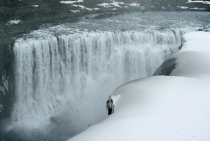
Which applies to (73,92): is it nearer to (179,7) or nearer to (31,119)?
(31,119)

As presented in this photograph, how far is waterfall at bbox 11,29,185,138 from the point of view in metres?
12.0

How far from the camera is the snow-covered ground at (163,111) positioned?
18.2 feet

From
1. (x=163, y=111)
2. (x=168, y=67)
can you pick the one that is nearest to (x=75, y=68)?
(x=168, y=67)

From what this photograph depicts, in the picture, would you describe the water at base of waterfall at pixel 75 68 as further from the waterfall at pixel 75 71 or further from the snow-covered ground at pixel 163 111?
the snow-covered ground at pixel 163 111

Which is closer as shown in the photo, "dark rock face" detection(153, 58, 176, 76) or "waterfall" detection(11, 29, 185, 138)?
"dark rock face" detection(153, 58, 176, 76)

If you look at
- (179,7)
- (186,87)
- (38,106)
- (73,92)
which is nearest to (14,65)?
(38,106)

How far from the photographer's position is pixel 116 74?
13.9 m

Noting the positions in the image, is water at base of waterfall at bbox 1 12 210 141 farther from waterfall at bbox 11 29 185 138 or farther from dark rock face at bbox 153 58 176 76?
dark rock face at bbox 153 58 176 76

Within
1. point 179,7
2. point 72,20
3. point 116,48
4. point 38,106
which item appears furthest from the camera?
point 179,7

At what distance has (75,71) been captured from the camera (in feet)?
43.1

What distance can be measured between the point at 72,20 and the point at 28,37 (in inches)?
150

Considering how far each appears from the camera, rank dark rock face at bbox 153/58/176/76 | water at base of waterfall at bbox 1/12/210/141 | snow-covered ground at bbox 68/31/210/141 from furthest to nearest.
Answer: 1. water at base of waterfall at bbox 1/12/210/141
2. dark rock face at bbox 153/58/176/76
3. snow-covered ground at bbox 68/31/210/141

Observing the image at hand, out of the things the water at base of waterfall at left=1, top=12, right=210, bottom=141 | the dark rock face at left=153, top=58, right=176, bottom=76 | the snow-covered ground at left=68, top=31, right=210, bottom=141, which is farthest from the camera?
the water at base of waterfall at left=1, top=12, right=210, bottom=141

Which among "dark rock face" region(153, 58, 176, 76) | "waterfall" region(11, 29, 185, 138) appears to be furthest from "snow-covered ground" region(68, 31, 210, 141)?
"waterfall" region(11, 29, 185, 138)
